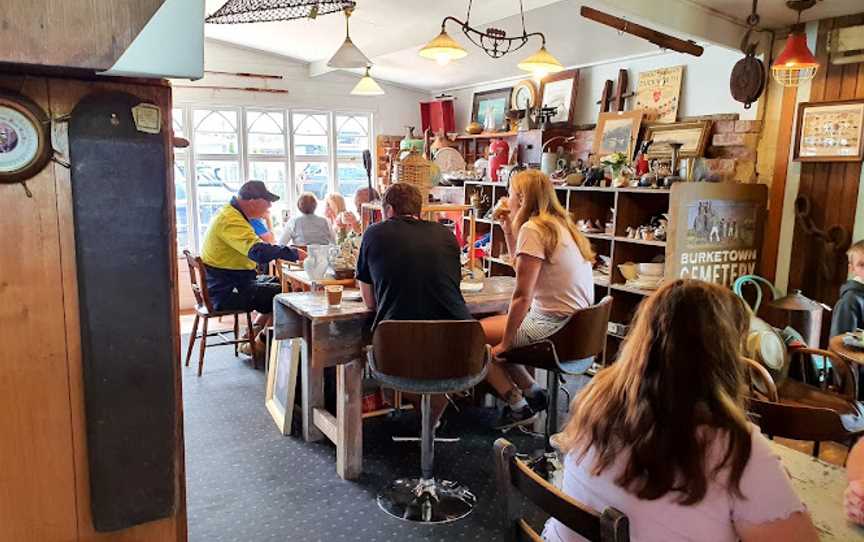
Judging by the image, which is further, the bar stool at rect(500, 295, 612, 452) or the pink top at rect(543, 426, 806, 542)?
the bar stool at rect(500, 295, 612, 452)

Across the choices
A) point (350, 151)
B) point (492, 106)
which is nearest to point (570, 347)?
point (492, 106)

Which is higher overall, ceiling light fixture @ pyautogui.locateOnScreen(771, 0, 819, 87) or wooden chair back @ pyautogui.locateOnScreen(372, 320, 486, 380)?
ceiling light fixture @ pyautogui.locateOnScreen(771, 0, 819, 87)

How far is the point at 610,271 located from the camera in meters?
4.28

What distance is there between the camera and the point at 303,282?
11.0 feet

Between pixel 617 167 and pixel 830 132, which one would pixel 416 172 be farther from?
pixel 830 132

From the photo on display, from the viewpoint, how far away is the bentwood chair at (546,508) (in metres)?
1.02

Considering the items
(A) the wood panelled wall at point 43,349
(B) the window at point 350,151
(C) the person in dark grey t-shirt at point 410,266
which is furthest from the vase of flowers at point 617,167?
(B) the window at point 350,151

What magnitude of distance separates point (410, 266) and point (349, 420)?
0.81 metres

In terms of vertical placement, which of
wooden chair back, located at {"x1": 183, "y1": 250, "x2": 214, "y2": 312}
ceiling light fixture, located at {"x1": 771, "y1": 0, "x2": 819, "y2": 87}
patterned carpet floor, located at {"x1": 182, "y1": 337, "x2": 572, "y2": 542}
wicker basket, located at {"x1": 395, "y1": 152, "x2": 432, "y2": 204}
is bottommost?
patterned carpet floor, located at {"x1": 182, "y1": 337, "x2": 572, "y2": 542}

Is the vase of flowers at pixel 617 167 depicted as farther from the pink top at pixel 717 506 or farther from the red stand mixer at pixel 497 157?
the pink top at pixel 717 506

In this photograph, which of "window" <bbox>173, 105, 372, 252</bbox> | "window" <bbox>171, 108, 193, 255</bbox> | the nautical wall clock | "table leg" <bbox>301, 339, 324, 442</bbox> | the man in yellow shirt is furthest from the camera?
"window" <bbox>173, 105, 372, 252</bbox>

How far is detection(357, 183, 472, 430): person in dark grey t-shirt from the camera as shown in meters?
2.51

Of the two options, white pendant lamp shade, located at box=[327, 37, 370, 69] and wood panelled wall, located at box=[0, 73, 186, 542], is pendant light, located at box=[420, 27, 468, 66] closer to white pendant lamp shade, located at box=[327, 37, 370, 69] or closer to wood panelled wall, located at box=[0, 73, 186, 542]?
white pendant lamp shade, located at box=[327, 37, 370, 69]

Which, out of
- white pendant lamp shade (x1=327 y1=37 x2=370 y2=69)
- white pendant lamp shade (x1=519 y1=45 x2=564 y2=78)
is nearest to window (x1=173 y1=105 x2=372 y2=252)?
white pendant lamp shade (x1=327 y1=37 x2=370 y2=69)
